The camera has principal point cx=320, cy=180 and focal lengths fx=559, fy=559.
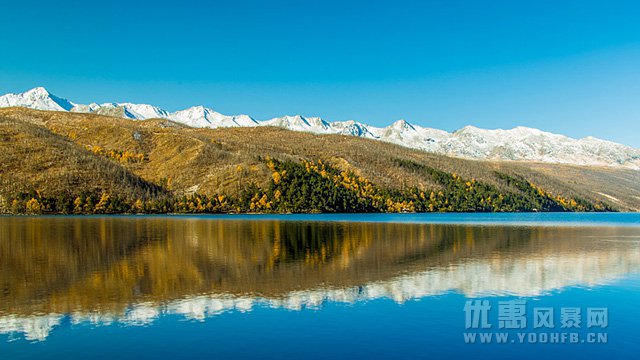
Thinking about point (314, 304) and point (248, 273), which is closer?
point (314, 304)

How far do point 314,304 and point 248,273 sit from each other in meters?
14.0

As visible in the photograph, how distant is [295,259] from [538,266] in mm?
25044

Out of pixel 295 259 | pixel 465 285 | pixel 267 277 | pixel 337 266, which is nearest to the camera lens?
pixel 465 285

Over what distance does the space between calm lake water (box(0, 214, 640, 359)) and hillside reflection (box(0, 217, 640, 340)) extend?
0.57ft

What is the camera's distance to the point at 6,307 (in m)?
35.4

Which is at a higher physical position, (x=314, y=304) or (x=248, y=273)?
(x=248, y=273)

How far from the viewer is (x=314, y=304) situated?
37.2 m

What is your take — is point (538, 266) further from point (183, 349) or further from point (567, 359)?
point (183, 349)

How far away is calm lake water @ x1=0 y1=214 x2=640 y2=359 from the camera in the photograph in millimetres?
27797

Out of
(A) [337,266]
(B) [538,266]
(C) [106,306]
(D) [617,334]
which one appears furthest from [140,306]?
(B) [538,266]

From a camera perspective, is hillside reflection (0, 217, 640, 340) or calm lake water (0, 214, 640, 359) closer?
calm lake water (0, 214, 640, 359)

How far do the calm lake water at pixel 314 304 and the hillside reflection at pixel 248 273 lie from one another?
172 mm

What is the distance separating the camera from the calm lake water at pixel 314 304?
27.8m

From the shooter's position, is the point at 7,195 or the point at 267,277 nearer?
the point at 267,277
